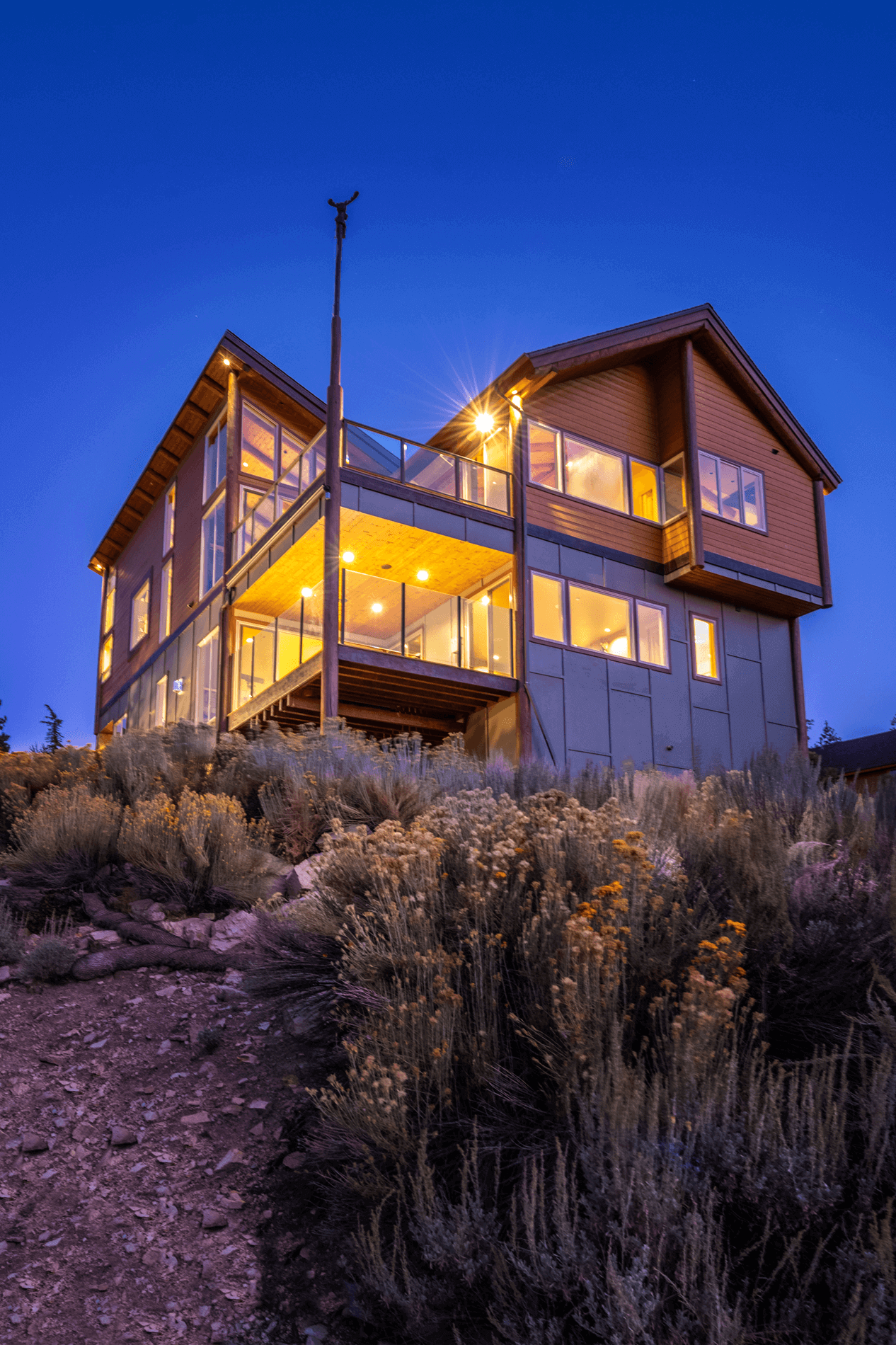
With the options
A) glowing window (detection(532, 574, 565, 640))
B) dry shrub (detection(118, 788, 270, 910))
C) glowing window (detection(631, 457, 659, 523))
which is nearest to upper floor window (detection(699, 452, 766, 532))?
glowing window (detection(631, 457, 659, 523))

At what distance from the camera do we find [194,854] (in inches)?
279

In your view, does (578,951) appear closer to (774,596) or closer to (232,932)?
(232,932)

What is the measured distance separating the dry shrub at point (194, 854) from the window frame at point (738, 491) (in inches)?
504

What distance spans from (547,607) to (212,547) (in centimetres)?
761

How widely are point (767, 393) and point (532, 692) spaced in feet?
28.9

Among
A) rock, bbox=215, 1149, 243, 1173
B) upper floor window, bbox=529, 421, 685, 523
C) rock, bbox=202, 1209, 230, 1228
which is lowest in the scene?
rock, bbox=202, 1209, 230, 1228

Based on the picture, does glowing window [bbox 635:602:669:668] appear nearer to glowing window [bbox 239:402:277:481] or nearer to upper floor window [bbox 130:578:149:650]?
glowing window [bbox 239:402:277:481]

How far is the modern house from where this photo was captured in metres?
15.4

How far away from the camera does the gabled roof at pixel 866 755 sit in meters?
20.4

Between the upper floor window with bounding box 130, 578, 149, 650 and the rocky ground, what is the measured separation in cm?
1947

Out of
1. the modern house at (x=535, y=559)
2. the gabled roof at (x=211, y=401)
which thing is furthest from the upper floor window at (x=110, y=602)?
the modern house at (x=535, y=559)

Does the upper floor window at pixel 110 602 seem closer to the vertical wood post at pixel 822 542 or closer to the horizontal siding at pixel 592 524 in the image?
the horizontal siding at pixel 592 524

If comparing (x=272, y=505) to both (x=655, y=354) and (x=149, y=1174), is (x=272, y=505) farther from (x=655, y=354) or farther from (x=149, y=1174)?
(x=149, y=1174)

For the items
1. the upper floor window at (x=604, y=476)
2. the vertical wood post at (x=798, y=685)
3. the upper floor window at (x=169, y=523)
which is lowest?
the vertical wood post at (x=798, y=685)
